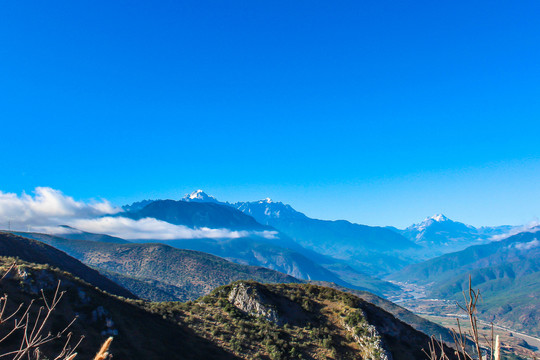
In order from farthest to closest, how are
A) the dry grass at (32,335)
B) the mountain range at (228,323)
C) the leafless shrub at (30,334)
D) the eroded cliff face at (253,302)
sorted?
the eroded cliff face at (253,302)
the mountain range at (228,323)
the leafless shrub at (30,334)
the dry grass at (32,335)

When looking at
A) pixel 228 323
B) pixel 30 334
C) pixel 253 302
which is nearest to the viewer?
pixel 30 334

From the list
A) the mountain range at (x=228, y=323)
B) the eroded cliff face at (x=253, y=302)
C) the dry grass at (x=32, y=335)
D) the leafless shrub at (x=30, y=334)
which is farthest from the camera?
the eroded cliff face at (x=253, y=302)

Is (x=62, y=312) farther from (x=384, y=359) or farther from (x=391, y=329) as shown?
(x=391, y=329)

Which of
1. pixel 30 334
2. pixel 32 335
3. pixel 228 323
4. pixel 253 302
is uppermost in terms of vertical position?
pixel 30 334

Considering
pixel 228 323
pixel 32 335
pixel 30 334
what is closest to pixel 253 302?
pixel 228 323

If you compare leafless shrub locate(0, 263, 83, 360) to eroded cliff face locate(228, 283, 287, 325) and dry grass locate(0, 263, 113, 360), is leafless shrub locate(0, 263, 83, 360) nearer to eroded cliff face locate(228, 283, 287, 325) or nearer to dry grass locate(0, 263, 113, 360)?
dry grass locate(0, 263, 113, 360)


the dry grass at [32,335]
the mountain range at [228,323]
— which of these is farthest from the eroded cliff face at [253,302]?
the dry grass at [32,335]

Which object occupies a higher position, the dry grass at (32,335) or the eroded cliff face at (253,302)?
the dry grass at (32,335)

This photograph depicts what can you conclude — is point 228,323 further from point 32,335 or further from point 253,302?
point 32,335

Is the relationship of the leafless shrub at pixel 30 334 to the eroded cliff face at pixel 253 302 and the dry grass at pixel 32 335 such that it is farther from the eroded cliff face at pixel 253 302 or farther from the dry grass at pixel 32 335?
the eroded cliff face at pixel 253 302

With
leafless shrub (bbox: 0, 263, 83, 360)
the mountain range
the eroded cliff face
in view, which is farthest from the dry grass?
the eroded cliff face

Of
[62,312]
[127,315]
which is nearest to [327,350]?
[127,315]

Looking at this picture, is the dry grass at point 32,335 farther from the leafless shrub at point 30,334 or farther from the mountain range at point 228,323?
the mountain range at point 228,323

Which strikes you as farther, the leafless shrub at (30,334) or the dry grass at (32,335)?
the leafless shrub at (30,334)
